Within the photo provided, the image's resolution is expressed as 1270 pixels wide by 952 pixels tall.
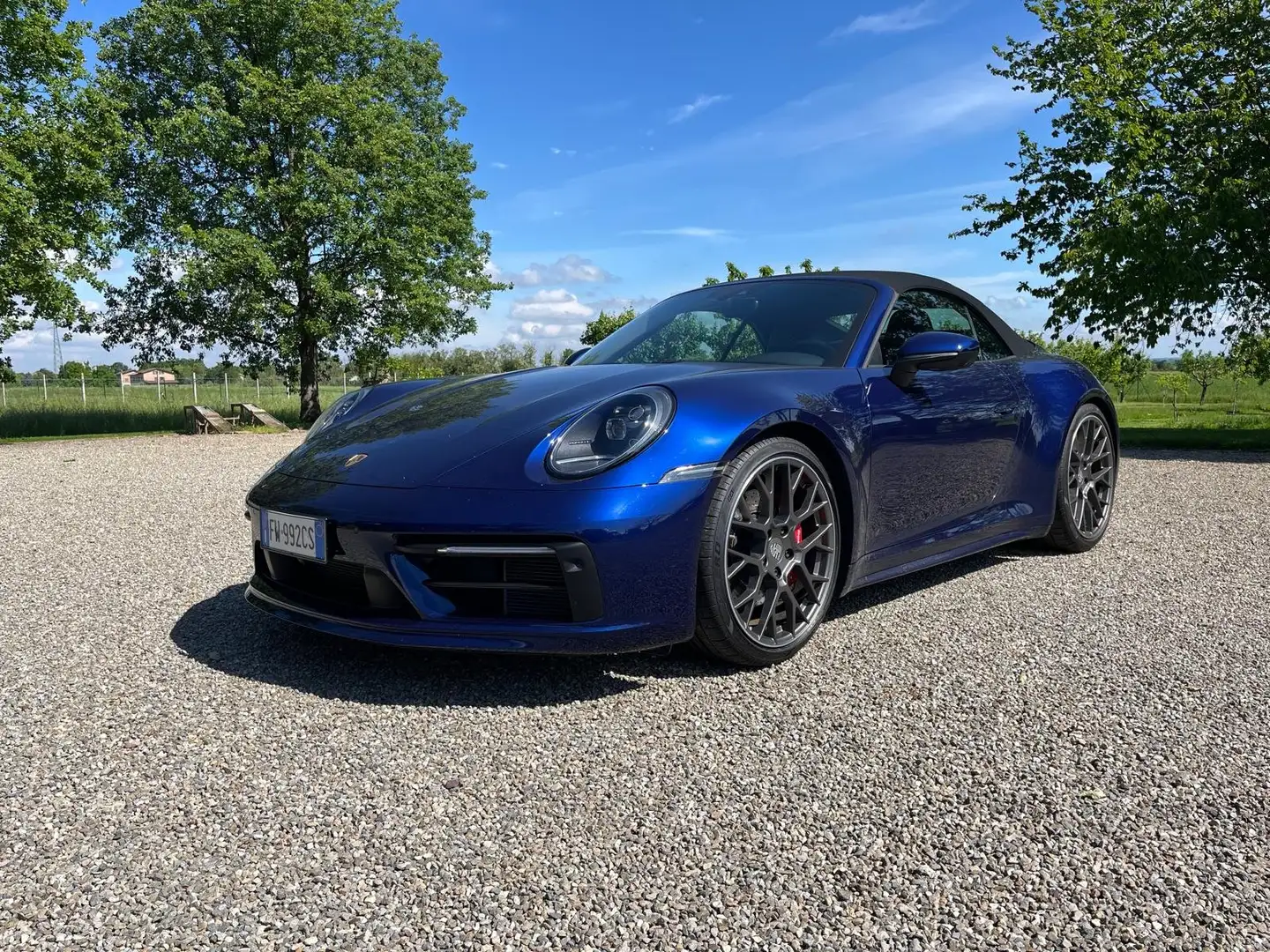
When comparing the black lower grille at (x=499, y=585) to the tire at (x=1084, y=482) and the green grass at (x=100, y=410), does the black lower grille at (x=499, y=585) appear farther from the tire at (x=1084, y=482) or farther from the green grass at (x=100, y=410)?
the green grass at (x=100, y=410)

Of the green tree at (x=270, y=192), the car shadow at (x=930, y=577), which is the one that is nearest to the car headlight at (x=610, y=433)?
the car shadow at (x=930, y=577)

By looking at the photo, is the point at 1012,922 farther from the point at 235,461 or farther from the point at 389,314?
the point at 389,314

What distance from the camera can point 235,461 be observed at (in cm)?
1087

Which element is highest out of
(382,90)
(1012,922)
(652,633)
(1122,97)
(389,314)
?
(382,90)

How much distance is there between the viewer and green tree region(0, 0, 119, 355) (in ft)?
50.4

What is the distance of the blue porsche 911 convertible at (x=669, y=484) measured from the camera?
2.53 metres

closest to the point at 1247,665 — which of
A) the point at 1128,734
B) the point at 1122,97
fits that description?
the point at 1128,734

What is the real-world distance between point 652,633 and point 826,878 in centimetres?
100

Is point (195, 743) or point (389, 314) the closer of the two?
point (195, 743)

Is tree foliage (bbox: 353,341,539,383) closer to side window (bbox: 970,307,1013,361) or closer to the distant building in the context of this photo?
the distant building

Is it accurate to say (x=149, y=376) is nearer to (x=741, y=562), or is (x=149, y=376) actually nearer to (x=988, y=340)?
(x=988, y=340)

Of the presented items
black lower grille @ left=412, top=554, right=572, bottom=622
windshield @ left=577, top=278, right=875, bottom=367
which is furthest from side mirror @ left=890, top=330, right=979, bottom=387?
black lower grille @ left=412, top=554, right=572, bottom=622

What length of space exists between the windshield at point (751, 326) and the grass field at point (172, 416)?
34.1ft

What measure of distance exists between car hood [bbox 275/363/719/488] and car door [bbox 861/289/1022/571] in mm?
695
